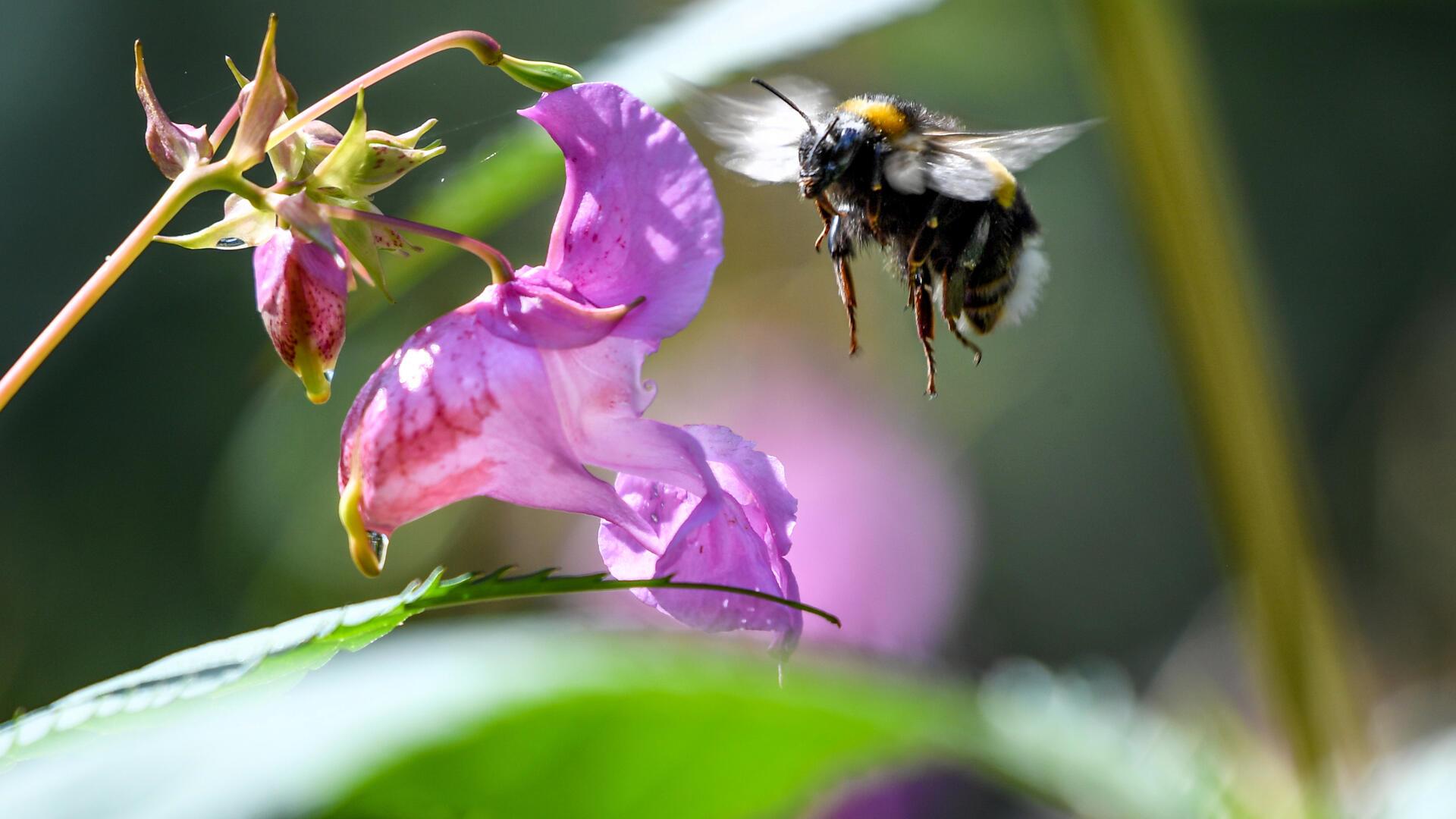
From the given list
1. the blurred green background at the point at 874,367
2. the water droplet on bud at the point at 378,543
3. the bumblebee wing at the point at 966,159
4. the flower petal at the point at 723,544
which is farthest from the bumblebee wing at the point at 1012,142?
the blurred green background at the point at 874,367

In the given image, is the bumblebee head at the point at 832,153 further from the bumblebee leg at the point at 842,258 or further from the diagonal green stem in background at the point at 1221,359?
the diagonal green stem in background at the point at 1221,359

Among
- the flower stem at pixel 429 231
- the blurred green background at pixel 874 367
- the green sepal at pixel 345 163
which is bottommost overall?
the blurred green background at pixel 874 367

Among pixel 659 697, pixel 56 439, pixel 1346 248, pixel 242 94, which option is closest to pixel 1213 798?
pixel 659 697

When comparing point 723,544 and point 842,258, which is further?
point 842,258

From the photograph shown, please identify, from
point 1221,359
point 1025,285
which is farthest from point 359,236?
point 1221,359

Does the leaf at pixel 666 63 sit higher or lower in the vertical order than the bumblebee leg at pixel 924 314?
higher

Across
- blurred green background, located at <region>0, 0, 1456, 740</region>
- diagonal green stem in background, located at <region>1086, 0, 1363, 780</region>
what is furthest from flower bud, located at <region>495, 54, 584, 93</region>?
blurred green background, located at <region>0, 0, 1456, 740</region>

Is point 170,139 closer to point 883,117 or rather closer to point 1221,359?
point 883,117
